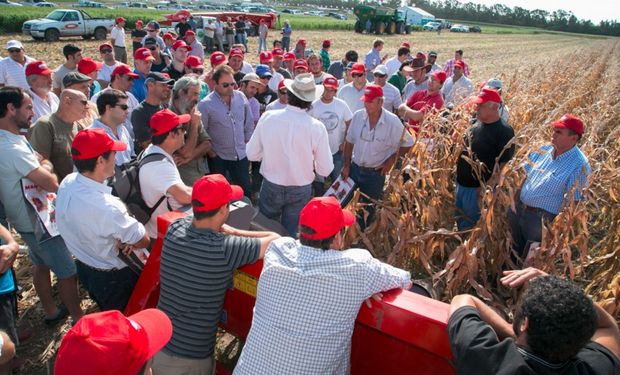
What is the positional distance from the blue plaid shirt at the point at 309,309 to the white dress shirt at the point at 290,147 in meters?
1.94

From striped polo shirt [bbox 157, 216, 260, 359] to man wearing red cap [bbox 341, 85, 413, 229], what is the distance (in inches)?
103

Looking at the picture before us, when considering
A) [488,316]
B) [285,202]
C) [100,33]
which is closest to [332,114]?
[285,202]

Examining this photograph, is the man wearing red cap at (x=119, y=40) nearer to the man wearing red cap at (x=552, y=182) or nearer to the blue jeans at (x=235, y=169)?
the blue jeans at (x=235, y=169)

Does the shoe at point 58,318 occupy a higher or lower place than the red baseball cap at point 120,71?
lower

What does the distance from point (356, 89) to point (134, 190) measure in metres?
4.56

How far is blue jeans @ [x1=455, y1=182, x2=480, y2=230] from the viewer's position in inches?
194

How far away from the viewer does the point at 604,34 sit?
323 feet

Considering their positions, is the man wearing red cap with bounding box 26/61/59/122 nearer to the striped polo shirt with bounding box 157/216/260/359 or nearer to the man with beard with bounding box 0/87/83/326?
the man with beard with bounding box 0/87/83/326

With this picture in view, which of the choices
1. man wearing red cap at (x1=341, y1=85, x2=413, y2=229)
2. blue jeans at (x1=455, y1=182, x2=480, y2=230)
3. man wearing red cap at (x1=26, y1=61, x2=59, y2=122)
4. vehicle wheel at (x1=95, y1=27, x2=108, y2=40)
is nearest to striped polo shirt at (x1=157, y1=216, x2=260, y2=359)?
man wearing red cap at (x1=341, y1=85, x2=413, y2=229)

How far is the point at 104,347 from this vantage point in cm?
166

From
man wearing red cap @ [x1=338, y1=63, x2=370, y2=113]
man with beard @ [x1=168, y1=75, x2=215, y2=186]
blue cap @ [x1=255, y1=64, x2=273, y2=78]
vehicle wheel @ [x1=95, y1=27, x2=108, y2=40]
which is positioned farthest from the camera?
vehicle wheel @ [x1=95, y1=27, x2=108, y2=40]

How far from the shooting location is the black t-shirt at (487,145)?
4676 millimetres

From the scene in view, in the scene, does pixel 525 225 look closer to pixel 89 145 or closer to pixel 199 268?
pixel 199 268

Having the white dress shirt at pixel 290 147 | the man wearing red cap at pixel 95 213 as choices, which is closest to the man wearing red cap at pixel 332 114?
the white dress shirt at pixel 290 147
